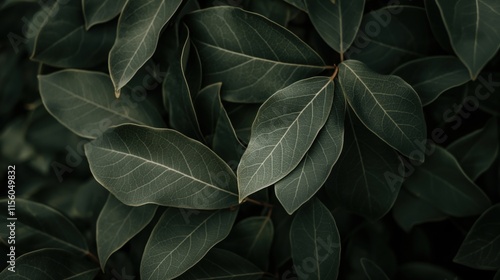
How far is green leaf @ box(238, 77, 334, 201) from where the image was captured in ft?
2.49

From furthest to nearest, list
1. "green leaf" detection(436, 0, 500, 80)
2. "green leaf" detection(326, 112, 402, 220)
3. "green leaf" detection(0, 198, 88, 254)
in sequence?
"green leaf" detection(0, 198, 88, 254), "green leaf" detection(326, 112, 402, 220), "green leaf" detection(436, 0, 500, 80)

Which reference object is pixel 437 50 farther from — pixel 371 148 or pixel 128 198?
pixel 128 198

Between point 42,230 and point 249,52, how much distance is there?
471mm

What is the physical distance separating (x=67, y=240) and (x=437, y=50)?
691 mm

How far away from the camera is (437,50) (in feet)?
2.91

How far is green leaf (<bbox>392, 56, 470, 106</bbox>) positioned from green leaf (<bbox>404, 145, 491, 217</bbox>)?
0.09 m

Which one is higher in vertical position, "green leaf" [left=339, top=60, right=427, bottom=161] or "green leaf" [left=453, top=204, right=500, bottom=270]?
"green leaf" [left=339, top=60, right=427, bottom=161]

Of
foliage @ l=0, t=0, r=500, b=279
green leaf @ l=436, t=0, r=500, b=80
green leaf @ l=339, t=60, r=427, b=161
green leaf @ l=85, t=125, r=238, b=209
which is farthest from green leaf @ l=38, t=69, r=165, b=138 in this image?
green leaf @ l=436, t=0, r=500, b=80

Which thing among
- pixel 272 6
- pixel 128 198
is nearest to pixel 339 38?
pixel 272 6

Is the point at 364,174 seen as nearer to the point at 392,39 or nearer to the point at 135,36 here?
the point at 392,39

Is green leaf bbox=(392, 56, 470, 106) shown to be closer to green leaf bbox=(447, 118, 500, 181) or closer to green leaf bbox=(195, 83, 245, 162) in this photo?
green leaf bbox=(447, 118, 500, 181)

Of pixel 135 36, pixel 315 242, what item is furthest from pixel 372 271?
pixel 135 36

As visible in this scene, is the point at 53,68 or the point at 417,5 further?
the point at 53,68

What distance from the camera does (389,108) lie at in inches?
Result: 30.4
